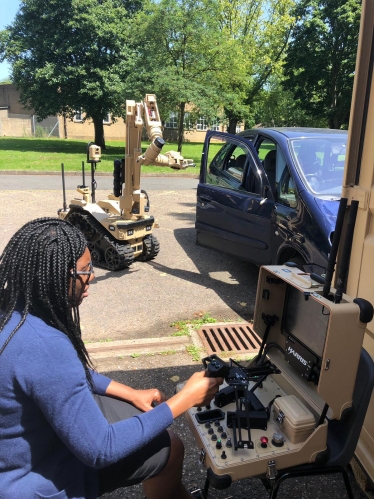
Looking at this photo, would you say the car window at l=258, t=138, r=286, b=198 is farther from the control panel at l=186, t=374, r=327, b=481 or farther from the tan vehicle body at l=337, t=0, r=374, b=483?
the control panel at l=186, t=374, r=327, b=481

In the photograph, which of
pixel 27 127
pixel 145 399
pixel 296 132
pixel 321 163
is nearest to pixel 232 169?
pixel 296 132

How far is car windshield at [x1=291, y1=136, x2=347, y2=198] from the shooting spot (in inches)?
181

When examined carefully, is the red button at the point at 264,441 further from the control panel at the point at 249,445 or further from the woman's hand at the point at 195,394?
the woman's hand at the point at 195,394

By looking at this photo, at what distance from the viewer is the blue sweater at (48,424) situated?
143 centimetres

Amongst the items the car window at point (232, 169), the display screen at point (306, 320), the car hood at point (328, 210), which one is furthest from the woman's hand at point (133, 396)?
the car window at point (232, 169)

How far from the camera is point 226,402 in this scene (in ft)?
6.81

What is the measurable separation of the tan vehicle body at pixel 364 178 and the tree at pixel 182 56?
19105 mm

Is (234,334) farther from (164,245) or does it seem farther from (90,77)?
(90,77)

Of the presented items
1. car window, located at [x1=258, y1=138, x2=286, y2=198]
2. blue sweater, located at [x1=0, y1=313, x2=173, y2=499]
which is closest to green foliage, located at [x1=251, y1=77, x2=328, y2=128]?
car window, located at [x1=258, y1=138, x2=286, y2=198]

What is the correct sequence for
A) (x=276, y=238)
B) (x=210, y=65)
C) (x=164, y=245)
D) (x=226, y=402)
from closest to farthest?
(x=226, y=402), (x=276, y=238), (x=164, y=245), (x=210, y=65)

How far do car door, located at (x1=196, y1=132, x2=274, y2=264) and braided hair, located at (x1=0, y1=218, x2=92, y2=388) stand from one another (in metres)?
3.66

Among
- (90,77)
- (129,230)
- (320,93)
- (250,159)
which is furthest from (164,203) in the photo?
(320,93)

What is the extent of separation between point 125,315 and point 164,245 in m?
3.21

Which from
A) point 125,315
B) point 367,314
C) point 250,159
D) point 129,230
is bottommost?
point 125,315
